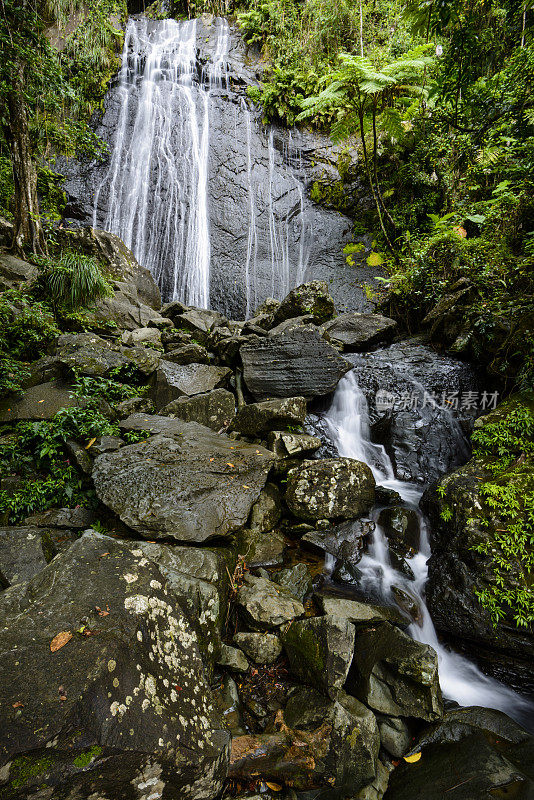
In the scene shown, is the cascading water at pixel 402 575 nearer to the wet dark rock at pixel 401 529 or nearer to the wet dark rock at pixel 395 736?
the wet dark rock at pixel 401 529

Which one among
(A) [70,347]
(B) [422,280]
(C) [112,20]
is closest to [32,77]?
(A) [70,347]

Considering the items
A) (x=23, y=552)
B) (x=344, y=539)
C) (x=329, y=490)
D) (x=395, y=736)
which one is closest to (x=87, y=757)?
(x=23, y=552)

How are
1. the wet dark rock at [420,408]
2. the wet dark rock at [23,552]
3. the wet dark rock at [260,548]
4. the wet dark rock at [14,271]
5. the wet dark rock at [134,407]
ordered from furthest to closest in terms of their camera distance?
the wet dark rock at [14,271] < the wet dark rock at [420,408] < the wet dark rock at [134,407] < the wet dark rock at [260,548] < the wet dark rock at [23,552]

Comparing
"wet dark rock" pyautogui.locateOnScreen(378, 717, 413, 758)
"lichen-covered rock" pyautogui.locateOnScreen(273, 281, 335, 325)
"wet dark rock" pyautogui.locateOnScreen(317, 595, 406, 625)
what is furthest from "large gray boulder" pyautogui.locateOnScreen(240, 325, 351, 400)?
"wet dark rock" pyautogui.locateOnScreen(378, 717, 413, 758)

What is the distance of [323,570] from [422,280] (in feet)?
24.5

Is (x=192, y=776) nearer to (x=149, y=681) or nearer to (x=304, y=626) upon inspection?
(x=149, y=681)

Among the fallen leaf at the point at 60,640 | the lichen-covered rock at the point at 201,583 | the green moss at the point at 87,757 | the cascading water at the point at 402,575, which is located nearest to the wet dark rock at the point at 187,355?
the cascading water at the point at 402,575

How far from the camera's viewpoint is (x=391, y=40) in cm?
1170

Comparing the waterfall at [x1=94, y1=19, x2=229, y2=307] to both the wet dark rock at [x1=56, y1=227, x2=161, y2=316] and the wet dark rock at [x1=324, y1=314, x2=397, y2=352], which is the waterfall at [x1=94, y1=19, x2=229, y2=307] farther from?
the wet dark rock at [x1=324, y1=314, x2=397, y2=352]

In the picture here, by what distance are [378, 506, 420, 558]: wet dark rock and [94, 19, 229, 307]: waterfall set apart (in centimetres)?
968

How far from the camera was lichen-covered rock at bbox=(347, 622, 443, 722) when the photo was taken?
2.54 meters

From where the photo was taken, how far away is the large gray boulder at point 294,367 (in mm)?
6332

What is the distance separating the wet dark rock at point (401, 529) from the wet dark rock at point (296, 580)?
1253mm

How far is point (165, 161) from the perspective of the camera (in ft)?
43.3
